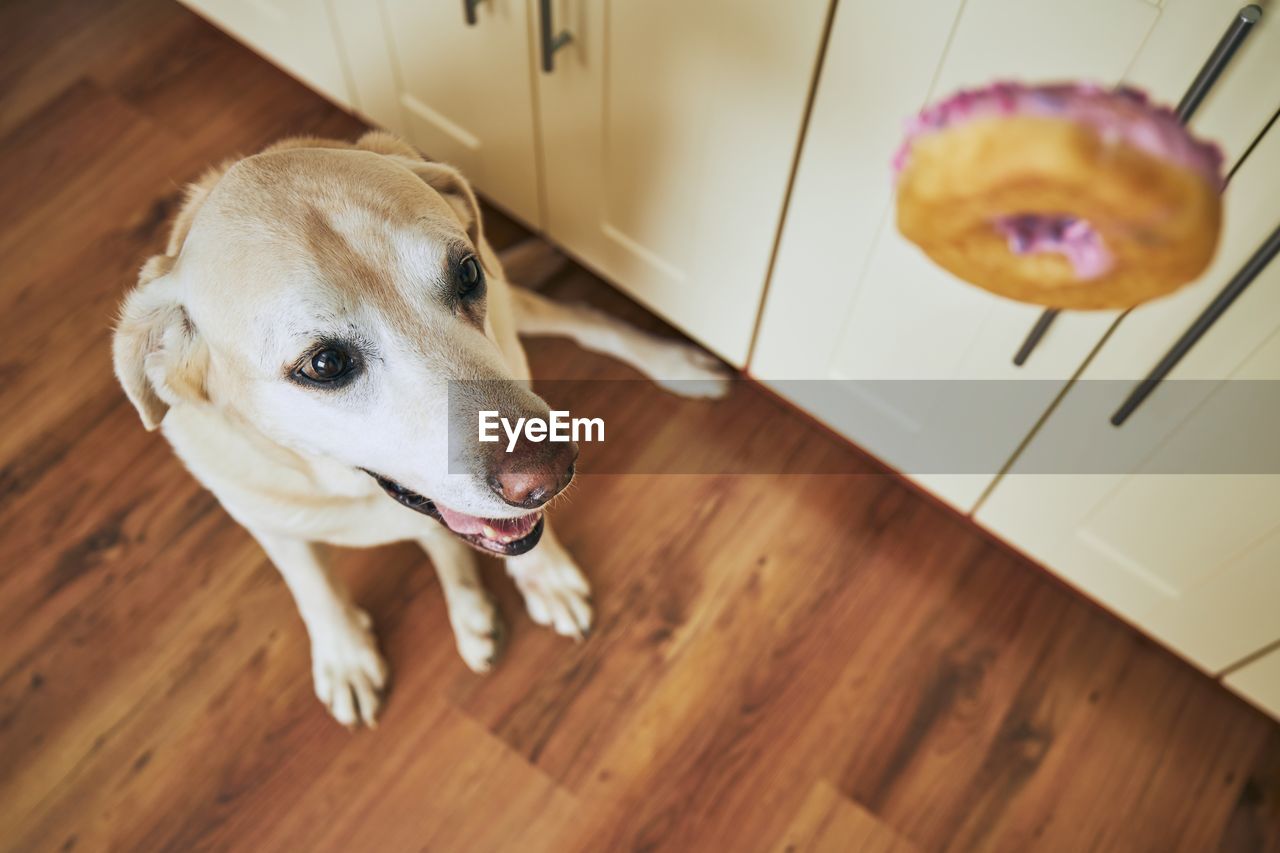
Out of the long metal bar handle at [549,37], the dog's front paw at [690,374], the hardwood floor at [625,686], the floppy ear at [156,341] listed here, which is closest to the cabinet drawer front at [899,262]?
the dog's front paw at [690,374]

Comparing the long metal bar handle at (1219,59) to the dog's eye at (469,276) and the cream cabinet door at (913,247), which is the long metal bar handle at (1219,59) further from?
the dog's eye at (469,276)

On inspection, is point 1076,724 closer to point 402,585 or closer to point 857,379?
point 857,379

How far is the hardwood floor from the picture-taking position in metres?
1.66

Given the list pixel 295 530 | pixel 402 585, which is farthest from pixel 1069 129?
pixel 402 585

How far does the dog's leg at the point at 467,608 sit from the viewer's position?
1727 millimetres

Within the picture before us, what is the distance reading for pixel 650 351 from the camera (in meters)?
1.95

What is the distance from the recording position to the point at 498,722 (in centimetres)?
172

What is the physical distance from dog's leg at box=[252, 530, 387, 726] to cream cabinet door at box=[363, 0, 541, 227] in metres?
0.83

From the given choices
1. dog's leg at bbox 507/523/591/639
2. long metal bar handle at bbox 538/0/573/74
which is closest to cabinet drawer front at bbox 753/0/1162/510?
long metal bar handle at bbox 538/0/573/74

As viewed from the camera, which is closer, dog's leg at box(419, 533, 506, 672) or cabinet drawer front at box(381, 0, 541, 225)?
cabinet drawer front at box(381, 0, 541, 225)

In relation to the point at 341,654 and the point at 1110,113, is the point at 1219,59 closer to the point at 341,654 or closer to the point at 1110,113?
the point at 1110,113

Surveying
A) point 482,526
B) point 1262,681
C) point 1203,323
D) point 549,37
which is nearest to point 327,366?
point 482,526

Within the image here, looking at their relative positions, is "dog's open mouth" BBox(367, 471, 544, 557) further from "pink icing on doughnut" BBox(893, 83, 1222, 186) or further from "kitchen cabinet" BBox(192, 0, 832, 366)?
"pink icing on doughnut" BBox(893, 83, 1222, 186)

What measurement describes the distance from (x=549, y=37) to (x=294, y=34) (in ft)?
2.74
